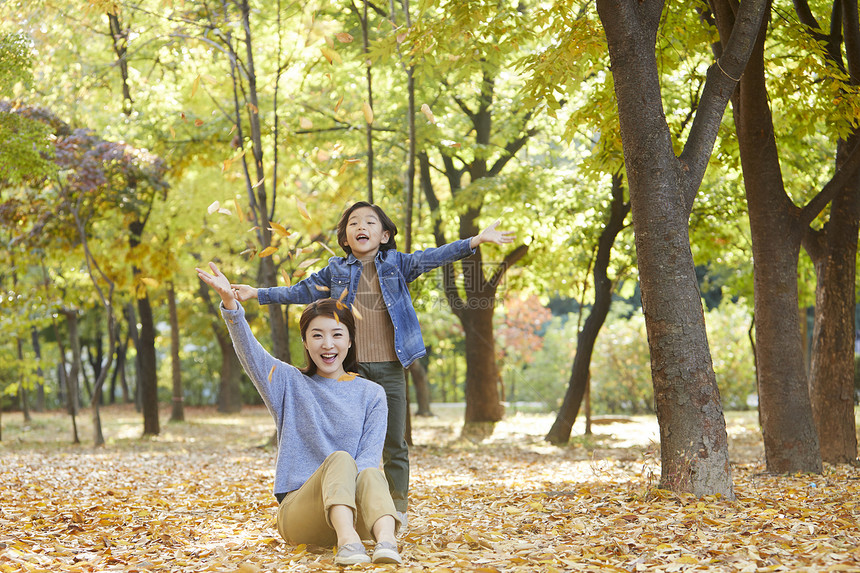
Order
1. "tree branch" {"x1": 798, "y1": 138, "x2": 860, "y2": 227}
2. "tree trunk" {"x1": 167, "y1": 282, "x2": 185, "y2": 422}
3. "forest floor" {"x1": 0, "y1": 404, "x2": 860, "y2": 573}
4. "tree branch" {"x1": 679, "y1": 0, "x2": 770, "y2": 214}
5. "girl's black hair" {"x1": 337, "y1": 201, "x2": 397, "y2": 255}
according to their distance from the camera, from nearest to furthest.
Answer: "forest floor" {"x1": 0, "y1": 404, "x2": 860, "y2": 573}
"girl's black hair" {"x1": 337, "y1": 201, "x2": 397, "y2": 255}
"tree branch" {"x1": 679, "y1": 0, "x2": 770, "y2": 214}
"tree branch" {"x1": 798, "y1": 138, "x2": 860, "y2": 227}
"tree trunk" {"x1": 167, "y1": 282, "x2": 185, "y2": 422}

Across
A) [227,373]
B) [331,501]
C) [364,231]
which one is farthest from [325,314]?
[227,373]

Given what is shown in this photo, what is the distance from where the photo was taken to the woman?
3320 mm

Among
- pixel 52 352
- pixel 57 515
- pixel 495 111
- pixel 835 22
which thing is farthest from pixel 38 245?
pixel 52 352

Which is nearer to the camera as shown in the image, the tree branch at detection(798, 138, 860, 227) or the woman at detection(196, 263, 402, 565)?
the woman at detection(196, 263, 402, 565)

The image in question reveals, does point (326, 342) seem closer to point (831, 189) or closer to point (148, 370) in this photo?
point (831, 189)

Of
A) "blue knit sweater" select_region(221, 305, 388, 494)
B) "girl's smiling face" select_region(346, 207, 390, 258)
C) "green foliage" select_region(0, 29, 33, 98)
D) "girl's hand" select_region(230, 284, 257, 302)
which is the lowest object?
"blue knit sweater" select_region(221, 305, 388, 494)

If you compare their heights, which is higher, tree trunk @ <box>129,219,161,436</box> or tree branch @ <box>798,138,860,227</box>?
tree branch @ <box>798,138,860,227</box>

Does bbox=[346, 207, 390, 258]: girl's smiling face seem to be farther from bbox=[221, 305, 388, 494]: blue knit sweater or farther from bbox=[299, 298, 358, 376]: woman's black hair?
bbox=[221, 305, 388, 494]: blue knit sweater

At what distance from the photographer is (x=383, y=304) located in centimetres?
410

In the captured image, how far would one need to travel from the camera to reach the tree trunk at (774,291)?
559 cm

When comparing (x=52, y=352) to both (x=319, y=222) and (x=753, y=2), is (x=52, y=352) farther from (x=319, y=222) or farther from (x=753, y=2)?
(x=753, y=2)

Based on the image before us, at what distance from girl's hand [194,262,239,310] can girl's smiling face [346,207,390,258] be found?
88cm

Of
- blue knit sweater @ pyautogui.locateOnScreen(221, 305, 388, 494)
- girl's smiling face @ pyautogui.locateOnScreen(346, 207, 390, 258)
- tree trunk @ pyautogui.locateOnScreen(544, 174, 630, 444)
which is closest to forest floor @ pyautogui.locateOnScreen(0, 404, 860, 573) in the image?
blue knit sweater @ pyautogui.locateOnScreen(221, 305, 388, 494)

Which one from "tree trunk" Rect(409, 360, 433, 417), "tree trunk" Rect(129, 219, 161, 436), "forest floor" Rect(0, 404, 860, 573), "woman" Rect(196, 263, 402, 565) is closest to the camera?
"forest floor" Rect(0, 404, 860, 573)
